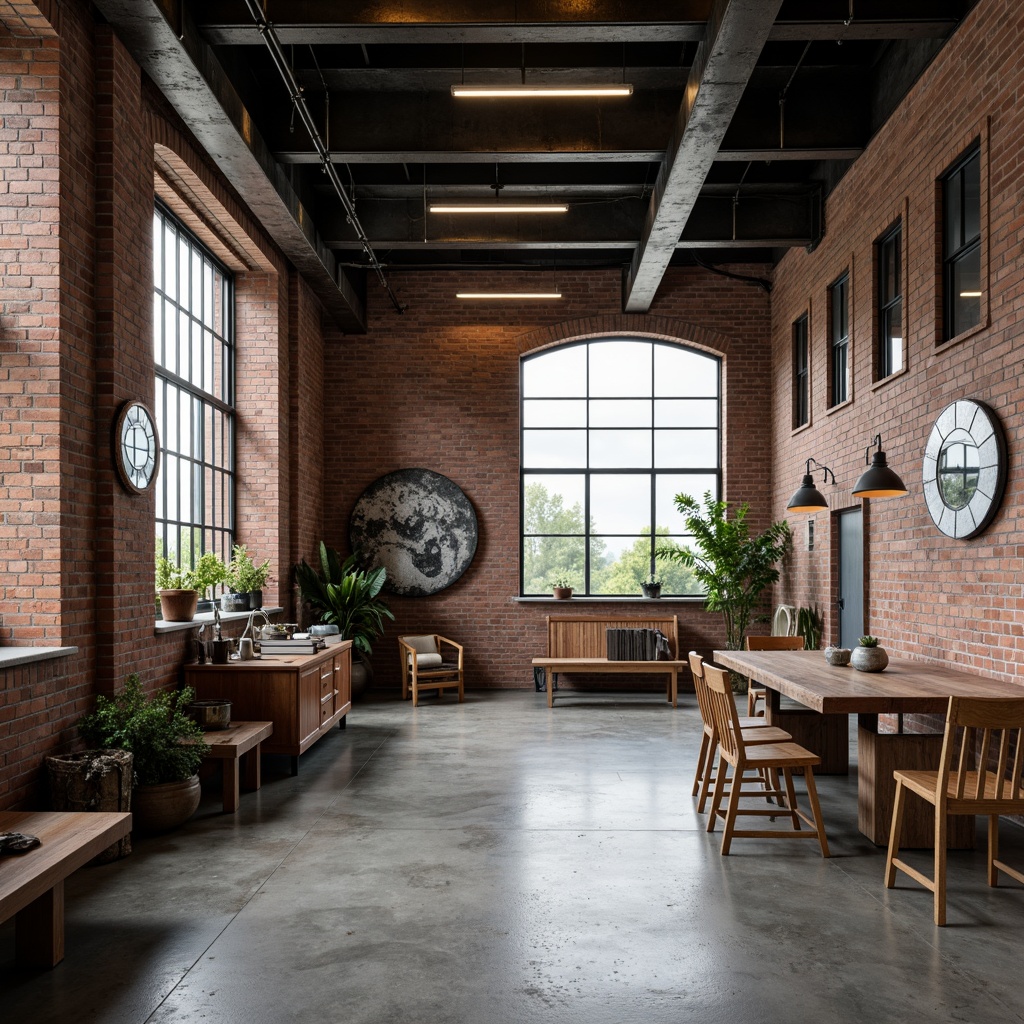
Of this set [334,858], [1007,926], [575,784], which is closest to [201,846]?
[334,858]

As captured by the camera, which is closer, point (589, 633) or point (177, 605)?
point (177, 605)

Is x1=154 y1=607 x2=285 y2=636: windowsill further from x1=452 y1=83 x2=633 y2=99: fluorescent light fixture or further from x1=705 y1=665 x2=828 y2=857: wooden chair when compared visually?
x1=452 y1=83 x2=633 y2=99: fluorescent light fixture

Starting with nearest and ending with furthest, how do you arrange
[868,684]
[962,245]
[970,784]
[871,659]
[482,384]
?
[970,784] < [868,684] < [871,659] < [962,245] < [482,384]

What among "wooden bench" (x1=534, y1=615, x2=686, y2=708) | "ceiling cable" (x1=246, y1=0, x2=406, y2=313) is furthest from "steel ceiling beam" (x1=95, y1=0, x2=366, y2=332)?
"wooden bench" (x1=534, y1=615, x2=686, y2=708)

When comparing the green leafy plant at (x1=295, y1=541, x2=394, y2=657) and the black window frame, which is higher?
the black window frame

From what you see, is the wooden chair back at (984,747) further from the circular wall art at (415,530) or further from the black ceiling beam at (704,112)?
the circular wall art at (415,530)

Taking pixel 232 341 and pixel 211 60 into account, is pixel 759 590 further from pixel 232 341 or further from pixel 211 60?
pixel 211 60

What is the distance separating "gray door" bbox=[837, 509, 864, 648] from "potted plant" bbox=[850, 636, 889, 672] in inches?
91.1

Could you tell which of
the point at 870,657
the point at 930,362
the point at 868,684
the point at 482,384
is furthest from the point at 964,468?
the point at 482,384

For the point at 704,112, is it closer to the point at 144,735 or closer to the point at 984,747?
the point at 984,747

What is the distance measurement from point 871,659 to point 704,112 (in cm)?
369

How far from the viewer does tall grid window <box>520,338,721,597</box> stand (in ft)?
35.2

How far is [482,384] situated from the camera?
35.1ft

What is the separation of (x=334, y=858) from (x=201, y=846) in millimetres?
735
